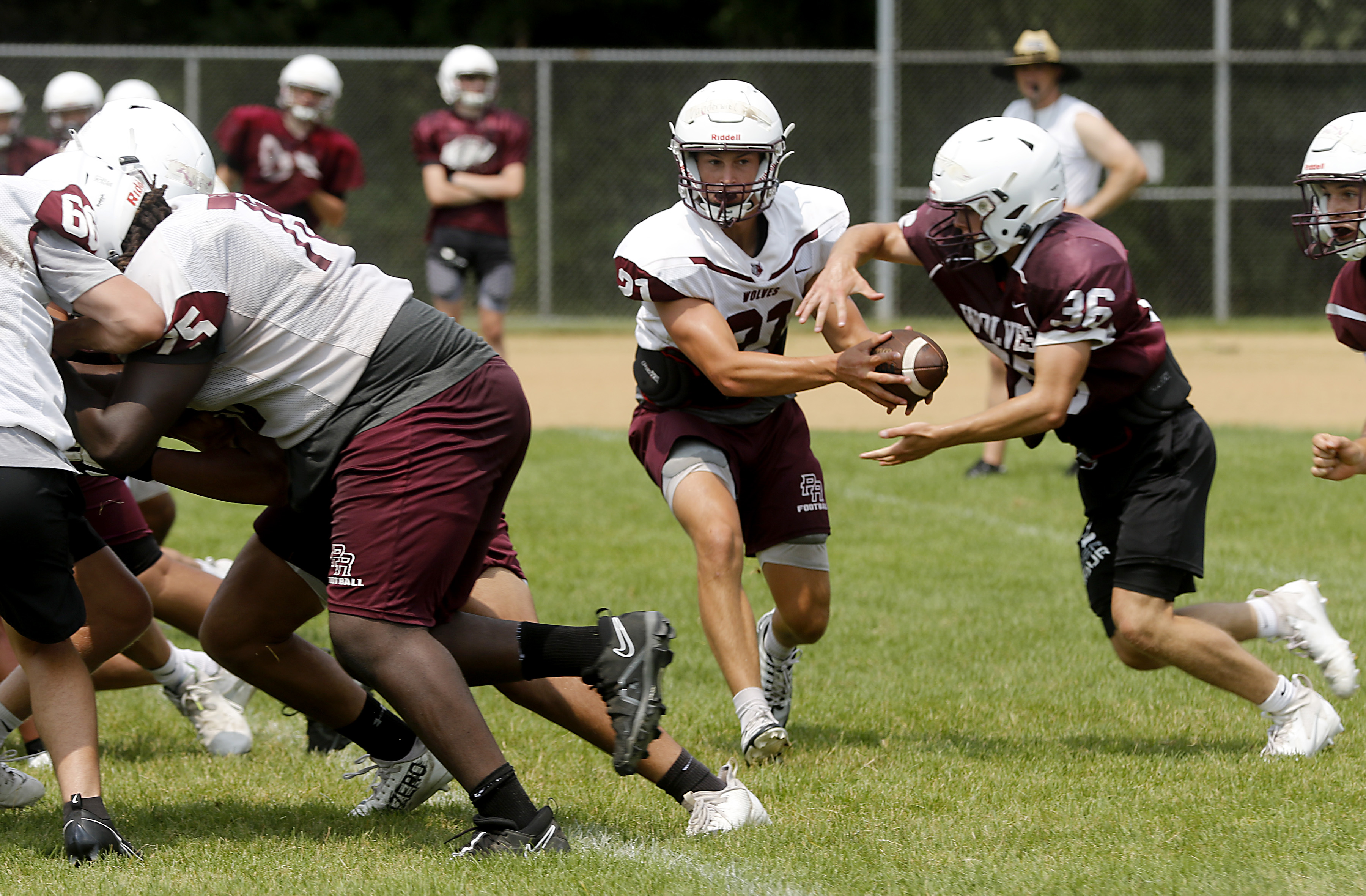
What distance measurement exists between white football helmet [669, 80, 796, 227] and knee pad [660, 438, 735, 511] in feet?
2.20

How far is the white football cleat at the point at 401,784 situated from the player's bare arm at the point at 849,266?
157 centimetres

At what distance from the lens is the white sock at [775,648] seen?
4848mm

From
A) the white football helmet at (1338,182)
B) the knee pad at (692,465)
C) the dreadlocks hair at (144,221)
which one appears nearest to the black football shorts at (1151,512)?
the white football helmet at (1338,182)

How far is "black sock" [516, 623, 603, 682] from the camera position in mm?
3564

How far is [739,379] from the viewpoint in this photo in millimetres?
4215

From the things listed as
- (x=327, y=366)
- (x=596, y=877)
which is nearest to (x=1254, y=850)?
(x=596, y=877)

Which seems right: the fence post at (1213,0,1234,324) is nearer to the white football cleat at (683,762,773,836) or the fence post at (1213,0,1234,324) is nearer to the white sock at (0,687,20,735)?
the white football cleat at (683,762,773,836)

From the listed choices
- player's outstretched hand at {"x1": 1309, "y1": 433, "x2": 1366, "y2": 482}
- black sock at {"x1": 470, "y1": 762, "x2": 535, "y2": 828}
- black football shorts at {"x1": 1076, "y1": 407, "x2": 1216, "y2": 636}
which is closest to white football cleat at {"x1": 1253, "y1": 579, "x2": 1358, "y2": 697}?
black football shorts at {"x1": 1076, "y1": 407, "x2": 1216, "y2": 636}

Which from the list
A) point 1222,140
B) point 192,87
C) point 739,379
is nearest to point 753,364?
point 739,379

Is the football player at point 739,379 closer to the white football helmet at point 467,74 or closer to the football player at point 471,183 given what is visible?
the football player at point 471,183

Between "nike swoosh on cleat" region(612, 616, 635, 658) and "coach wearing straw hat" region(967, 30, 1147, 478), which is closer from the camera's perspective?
"nike swoosh on cleat" region(612, 616, 635, 658)

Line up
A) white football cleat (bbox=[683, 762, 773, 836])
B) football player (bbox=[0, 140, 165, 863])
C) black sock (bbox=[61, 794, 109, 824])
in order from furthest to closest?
white football cleat (bbox=[683, 762, 773, 836]), black sock (bbox=[61, 794, 109, 824]), football player (bbox=[0, 140, 165, 863])

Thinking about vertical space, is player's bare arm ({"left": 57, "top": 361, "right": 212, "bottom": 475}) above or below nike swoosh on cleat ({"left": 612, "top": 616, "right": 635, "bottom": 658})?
above

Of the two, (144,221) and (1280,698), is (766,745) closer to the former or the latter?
(1280,698)
